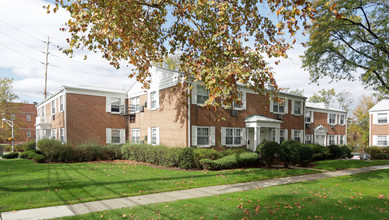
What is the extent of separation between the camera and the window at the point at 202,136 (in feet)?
60.4

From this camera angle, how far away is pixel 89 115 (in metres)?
23.8

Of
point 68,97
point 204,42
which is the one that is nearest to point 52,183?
point 204,42

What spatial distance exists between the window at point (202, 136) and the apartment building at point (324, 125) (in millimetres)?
16318

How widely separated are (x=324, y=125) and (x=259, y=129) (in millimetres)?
16381

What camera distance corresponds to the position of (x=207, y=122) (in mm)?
18750

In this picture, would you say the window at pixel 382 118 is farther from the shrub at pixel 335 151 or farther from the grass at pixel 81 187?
the grass at pixel 81 187

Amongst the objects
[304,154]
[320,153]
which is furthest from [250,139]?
[320,153]

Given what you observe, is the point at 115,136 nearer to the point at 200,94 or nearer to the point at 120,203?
the point at 200,94

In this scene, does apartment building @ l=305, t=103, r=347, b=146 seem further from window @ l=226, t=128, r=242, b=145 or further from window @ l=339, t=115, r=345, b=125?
window @ l=226, t=128, r=242, b=145

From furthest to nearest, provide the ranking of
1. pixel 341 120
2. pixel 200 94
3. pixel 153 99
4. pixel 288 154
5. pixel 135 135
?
pixel 341 120 < pixel 135 135 < pixel 153 99 < pixel 200 94 < pixel 288 154

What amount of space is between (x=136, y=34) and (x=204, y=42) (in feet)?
9.74

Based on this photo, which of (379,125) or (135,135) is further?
(379,125)

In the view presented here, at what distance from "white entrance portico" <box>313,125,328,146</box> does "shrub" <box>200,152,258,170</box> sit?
1718 cm

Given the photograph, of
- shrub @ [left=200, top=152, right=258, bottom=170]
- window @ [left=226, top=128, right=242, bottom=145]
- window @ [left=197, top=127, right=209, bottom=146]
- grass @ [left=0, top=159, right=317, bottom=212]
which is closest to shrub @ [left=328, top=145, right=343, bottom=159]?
window @ [left=226, top=128, right=242, bottom=145]
